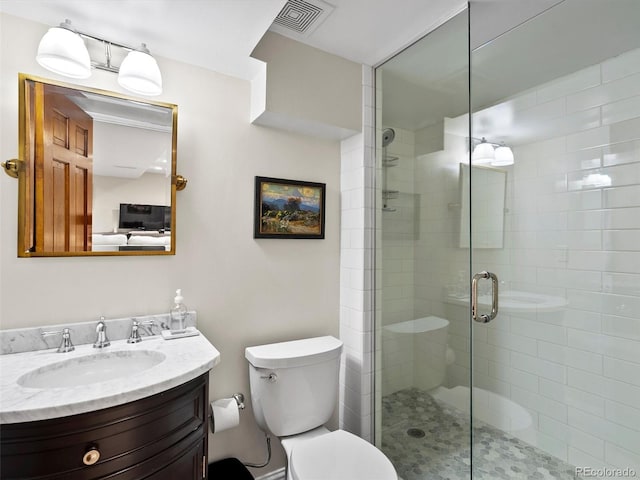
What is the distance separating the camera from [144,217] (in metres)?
1.52

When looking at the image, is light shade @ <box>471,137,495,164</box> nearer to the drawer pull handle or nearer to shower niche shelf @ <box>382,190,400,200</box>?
shower niche shelf @ <box>382,190,400,200</box>

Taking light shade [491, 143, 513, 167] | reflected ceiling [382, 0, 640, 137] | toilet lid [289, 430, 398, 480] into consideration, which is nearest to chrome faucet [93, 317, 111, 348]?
toilet lid [289, 430, 398, 480]

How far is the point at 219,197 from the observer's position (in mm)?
1734

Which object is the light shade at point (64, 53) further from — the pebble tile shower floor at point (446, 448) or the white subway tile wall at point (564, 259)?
the pebble tile shower floor at point (446, 448)

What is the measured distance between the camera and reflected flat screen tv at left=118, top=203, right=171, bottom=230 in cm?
148

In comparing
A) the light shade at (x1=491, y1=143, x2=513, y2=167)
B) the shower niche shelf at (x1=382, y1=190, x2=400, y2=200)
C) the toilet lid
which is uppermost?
the light shade at (x1=491, y1=143, x2=513, y2=167)

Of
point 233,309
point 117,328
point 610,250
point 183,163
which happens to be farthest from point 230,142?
point 610,250

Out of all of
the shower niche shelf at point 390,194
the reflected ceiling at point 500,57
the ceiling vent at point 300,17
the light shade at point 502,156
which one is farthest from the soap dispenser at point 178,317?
the light shade at point 502,156

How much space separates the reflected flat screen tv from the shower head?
1.26 m

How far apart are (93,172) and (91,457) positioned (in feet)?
3.46

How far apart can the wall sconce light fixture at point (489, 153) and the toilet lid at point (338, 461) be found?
1433 millimetres

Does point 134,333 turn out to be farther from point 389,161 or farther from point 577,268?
point 577,268

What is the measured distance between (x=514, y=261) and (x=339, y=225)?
3.23 ft

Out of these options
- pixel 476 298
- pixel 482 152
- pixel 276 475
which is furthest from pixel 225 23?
pixel 276 475
